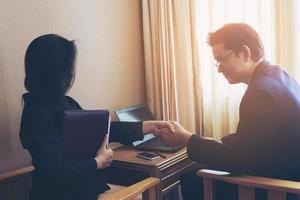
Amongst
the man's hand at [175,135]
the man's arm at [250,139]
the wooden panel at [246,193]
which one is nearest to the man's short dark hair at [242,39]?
the man's arm at [250,139]

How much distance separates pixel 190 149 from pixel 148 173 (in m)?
0.36

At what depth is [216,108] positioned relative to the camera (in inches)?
89.4

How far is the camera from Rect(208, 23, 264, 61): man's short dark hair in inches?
62.2

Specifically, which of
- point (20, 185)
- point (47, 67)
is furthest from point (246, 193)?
point (20, 185)

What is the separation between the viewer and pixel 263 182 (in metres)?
1.38

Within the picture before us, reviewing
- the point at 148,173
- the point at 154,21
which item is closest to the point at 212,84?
the point at 154,21

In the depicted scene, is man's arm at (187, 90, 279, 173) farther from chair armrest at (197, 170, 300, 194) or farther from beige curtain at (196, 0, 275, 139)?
beige curtain at (196, 0, 275, 139)

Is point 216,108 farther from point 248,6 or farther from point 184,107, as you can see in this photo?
point 248,6

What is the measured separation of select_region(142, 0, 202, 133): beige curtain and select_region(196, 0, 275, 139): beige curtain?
0.05 metres

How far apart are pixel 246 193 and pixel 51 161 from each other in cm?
81

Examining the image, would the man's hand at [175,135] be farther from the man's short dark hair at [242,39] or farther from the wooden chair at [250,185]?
the man's short dark hair at [242,39]

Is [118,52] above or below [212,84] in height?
above

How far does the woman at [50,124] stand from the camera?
4.27ft

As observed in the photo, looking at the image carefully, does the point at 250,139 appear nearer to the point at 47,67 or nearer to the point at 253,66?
the point at 253,66
